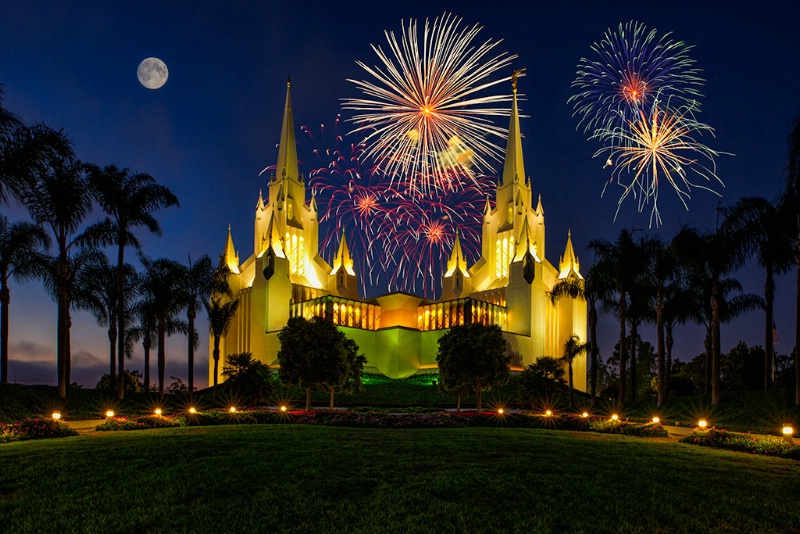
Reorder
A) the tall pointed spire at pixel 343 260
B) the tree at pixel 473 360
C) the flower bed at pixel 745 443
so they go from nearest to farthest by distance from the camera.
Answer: the flower bed at pixel 745 443
the tree at pixel 473 360
the tall pointed spire at pixel 343 260

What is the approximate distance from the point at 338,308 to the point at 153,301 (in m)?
27.8

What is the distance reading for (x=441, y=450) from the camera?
49.5 feet

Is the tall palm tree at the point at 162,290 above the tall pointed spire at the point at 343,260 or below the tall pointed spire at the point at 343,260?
below

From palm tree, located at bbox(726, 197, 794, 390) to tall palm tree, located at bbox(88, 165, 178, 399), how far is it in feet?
93.5

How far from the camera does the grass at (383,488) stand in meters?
9.09

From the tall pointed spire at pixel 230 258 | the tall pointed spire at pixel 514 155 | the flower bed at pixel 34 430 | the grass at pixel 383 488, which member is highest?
the tall pointed spire at pixel 514 155

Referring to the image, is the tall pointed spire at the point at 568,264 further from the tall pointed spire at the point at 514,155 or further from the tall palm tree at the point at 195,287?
the tall palm tree at the point at 195,287

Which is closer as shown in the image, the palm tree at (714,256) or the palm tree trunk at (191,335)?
the palm tree at (714,256)

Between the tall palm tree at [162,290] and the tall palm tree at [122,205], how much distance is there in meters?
5.29

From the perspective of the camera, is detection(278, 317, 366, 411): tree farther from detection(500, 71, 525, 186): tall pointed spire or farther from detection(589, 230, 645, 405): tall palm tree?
detection(500, 71, 525, 186): tall pointed spire

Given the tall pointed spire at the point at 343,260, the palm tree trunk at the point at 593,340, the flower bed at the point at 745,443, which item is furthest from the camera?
the tall pointed spire at the point at 343,260

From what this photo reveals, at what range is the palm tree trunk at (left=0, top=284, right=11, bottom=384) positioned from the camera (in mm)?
29125

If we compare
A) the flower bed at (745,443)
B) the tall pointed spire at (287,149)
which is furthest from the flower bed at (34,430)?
the tall pointed spire at (287,149)

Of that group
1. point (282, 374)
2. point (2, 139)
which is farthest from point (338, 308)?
point (2, 139)
